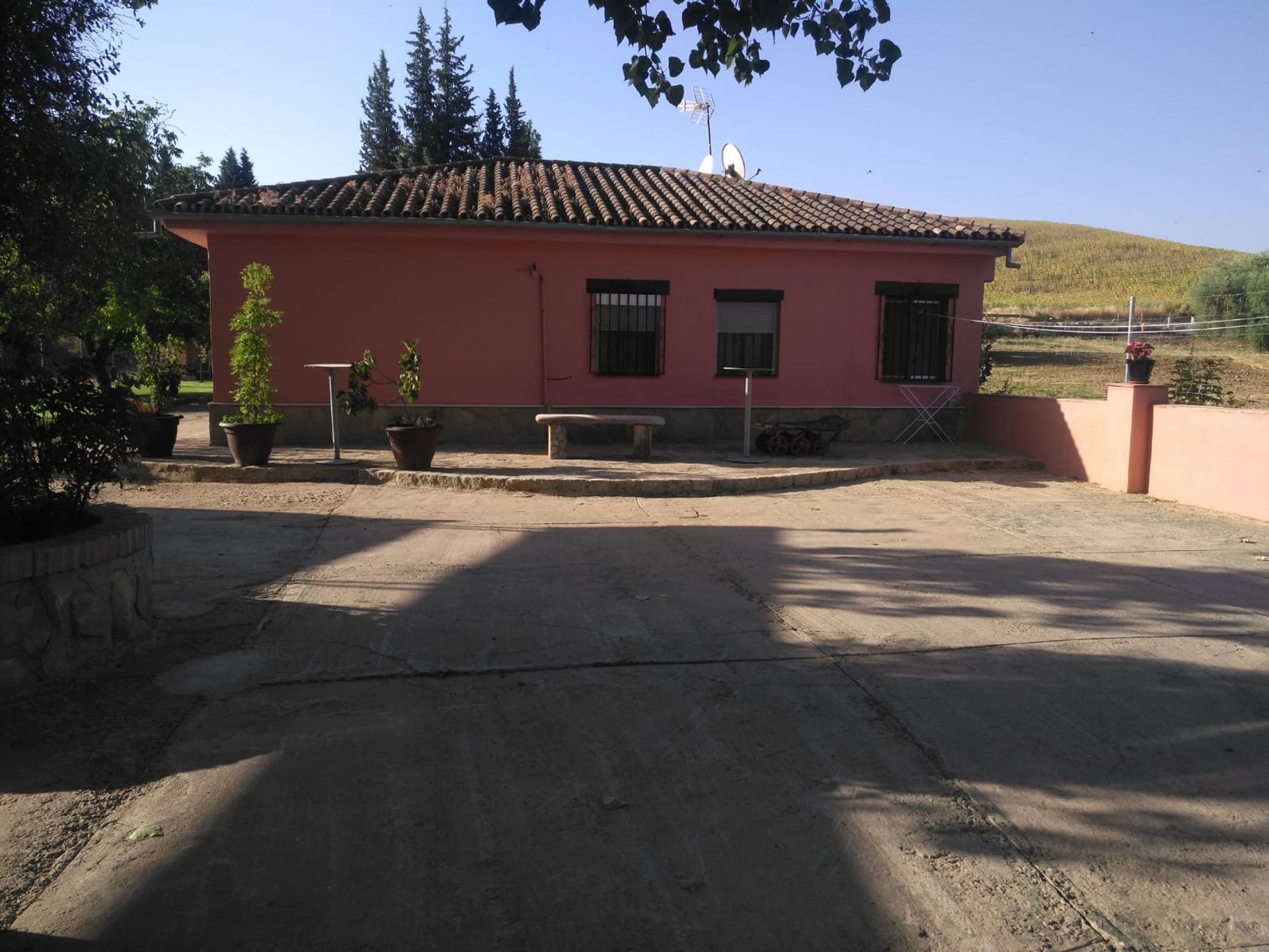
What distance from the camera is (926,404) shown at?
50.1 ft

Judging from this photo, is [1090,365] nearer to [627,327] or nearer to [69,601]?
[627,327]

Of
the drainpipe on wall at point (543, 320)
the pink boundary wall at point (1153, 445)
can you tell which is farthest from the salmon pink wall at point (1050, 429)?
the drainpipe on wall at point (543, 320)

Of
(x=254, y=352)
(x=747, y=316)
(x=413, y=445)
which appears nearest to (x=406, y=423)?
(x=413, y=445)

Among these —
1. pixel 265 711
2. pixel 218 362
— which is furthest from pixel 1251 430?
pixel 218 362

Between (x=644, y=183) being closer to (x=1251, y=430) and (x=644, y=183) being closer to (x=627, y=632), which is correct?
(x=1251, y=430)

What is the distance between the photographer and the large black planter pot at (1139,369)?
10727mm

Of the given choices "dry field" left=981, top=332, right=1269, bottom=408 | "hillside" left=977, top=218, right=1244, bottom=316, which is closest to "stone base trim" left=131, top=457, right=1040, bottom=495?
"dry field" left=981, top=332, right=1269, bottom=408

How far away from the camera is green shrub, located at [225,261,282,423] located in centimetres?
1140

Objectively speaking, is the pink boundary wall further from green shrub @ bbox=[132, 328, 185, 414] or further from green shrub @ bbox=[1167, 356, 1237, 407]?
green shrub @ bbox=[132, 328, 185, 414]

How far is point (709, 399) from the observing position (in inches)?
582

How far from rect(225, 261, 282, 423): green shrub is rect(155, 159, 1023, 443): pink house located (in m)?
2.06

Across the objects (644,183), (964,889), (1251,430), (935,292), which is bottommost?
(964,889)

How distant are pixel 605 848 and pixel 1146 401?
9973 mm

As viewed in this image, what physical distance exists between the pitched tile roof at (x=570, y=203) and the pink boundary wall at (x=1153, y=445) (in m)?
3.56
